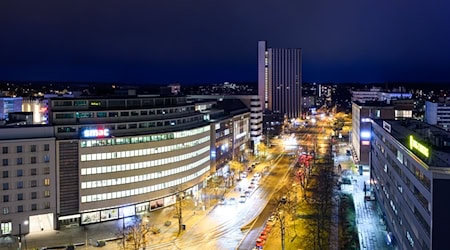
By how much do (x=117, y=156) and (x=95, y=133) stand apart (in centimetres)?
381

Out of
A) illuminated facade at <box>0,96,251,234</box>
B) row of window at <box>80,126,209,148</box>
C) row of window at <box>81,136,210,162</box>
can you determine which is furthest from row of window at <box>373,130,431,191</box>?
illuminated facade at <box>0,96,251,234</box>

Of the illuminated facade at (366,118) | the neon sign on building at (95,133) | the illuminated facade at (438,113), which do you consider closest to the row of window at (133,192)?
the neon sign on building at (95,133)

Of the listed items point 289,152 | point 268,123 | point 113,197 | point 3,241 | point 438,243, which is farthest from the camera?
point 268,123

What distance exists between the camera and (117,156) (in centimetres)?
5594

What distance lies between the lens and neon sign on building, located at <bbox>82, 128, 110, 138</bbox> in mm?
54406

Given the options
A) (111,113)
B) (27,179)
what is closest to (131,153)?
(111,113)

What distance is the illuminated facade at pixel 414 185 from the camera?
3022 cm

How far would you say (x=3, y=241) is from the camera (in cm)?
4744

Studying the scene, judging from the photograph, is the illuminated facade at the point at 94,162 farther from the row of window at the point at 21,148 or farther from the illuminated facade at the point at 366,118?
the illuminated facade at the point at 366,118

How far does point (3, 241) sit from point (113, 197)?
12.7m

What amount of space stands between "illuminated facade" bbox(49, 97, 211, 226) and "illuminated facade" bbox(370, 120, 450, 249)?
27.3 metres

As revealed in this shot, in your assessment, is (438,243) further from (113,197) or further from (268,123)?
(268,123)

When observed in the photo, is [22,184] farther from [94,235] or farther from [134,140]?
[134,140]

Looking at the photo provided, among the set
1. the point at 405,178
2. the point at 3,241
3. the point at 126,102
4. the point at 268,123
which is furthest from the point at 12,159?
the point at 268,123
